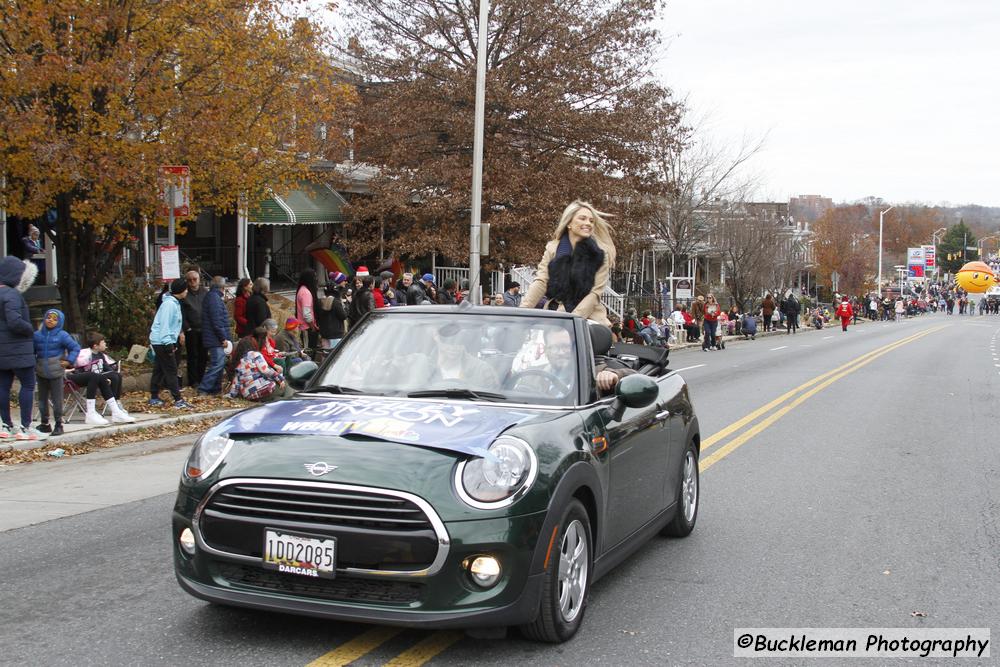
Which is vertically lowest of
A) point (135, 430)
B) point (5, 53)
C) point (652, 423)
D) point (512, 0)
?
point (135, 430)

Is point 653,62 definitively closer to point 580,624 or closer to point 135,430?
point 135,430

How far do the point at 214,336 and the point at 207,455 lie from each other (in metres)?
10.5

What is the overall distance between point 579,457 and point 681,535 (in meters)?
2.49

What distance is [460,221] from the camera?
2633 cm

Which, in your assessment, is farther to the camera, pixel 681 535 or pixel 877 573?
pixel 681 535

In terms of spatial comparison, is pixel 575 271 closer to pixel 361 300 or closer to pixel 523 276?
pixel 361 300

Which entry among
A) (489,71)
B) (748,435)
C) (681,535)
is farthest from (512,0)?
(681,535)

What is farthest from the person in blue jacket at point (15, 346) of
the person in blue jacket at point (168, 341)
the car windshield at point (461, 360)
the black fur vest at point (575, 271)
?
the car windshield at point (461, 360)

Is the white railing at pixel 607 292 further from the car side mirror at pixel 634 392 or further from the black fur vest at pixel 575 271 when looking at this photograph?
the car side mirror at pixel 634 392

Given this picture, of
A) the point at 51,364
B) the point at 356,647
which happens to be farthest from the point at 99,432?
the point at 356,647

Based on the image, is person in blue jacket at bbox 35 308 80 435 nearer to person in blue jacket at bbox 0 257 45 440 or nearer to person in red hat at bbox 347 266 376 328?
person in blue jacket at bbox 0 257 45 440

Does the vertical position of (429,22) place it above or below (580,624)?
above

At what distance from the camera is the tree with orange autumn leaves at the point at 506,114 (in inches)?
995

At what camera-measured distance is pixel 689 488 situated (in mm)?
7020
